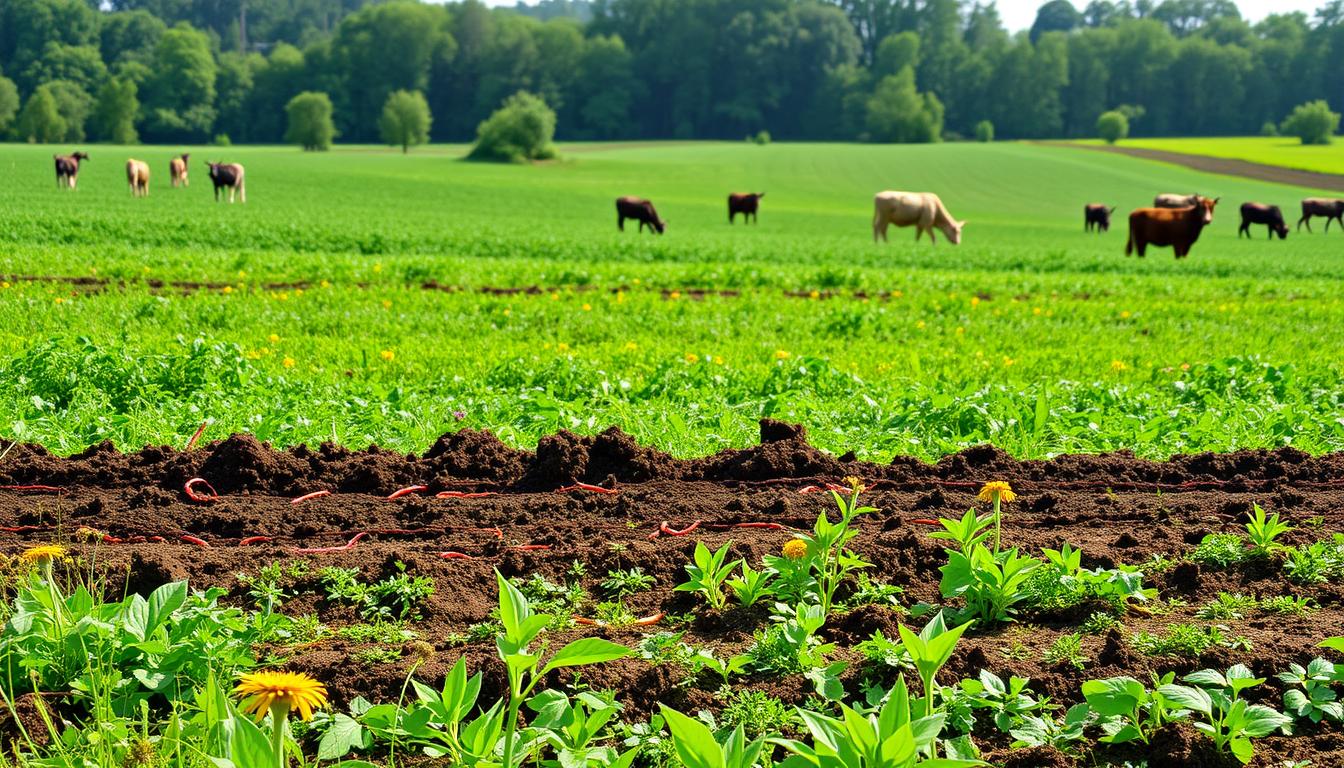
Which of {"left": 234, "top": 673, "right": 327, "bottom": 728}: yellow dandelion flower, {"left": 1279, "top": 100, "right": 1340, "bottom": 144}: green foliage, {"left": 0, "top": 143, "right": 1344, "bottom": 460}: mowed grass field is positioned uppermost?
{"left": 1279, "top": 100, "right": 1340, "bottom": 144}: green foliage

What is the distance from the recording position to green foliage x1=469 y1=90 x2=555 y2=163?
2950 inches

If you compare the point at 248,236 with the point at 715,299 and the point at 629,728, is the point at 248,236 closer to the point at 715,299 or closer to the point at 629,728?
the point at 715,299

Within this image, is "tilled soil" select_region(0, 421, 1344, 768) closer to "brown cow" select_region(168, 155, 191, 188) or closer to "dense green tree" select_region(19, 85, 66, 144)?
"brown cow" select_region(168, 155, 191, 188)

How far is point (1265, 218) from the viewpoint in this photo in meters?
42.4

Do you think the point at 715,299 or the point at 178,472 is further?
the point at 715,299

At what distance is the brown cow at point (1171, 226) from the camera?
29625mm

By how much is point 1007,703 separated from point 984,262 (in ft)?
84.1

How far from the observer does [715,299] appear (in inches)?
556

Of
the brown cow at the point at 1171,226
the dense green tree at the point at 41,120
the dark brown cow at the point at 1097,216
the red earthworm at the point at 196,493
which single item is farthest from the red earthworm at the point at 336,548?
the dense green tree at the point at 41,120

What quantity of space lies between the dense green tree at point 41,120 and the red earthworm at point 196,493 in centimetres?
8349

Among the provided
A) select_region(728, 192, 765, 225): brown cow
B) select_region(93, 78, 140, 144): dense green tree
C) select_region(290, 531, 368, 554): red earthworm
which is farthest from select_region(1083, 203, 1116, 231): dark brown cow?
select_region(93, 78, 140, 144): dense green tree

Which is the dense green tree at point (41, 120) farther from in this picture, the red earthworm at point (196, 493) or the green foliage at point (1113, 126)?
the green foliage at point (1113, 126)

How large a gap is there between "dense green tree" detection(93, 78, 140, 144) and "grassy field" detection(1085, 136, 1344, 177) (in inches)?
3282

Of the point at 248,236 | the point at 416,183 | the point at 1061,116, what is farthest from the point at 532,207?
the point at 1061,116
